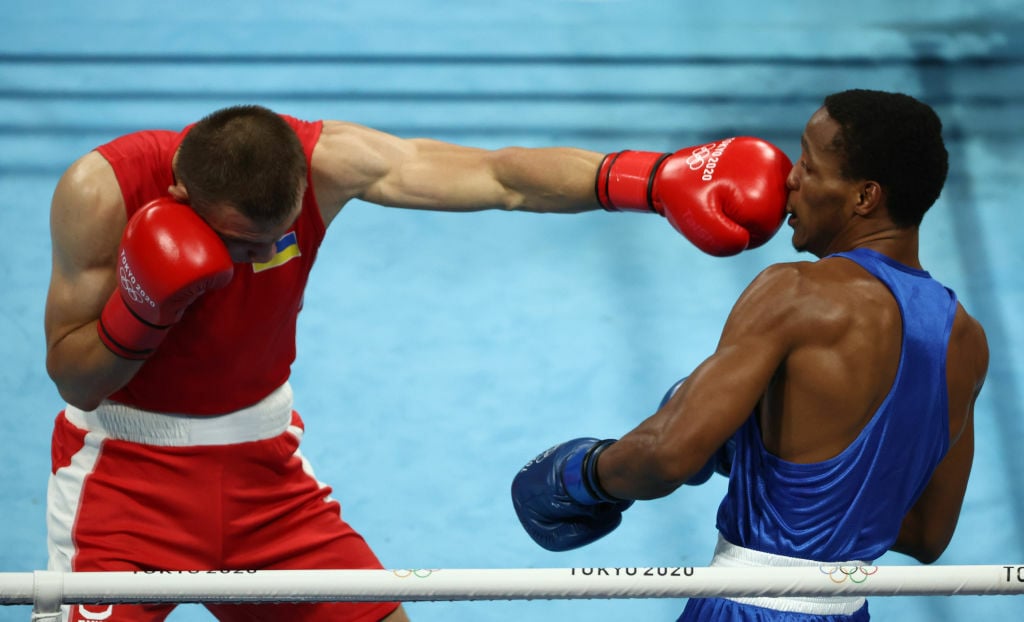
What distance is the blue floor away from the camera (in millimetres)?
3951

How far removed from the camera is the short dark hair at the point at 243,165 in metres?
2.33

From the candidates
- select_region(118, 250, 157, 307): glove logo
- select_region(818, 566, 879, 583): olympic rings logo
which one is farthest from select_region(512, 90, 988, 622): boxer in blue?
select_region(118, 250, 157, 307): glove logo

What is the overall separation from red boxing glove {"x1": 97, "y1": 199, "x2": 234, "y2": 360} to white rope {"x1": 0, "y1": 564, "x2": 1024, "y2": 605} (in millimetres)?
509

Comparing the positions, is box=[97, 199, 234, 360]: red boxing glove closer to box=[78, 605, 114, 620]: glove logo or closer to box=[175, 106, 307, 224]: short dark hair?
box=[175, 106, 307, 224]: short dark hair

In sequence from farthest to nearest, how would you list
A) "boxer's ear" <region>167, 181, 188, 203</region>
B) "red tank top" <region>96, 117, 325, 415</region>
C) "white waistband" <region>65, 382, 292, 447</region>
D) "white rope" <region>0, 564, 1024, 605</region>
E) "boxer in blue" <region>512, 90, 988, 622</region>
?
"white waistband" <region>65, 382, 292, 447</region>
"red tank top" <region>96, 117, 325, 415</region>
"boxer's ear" <region>167, 181, 188, 203</region>
"boxer in blue" <region>512, 90, 988, 622</region>
"white rope" <region>0, 564, 1024, 605</region>

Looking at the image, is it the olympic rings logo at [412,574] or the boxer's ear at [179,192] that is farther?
the boxer's ear at [179,192]

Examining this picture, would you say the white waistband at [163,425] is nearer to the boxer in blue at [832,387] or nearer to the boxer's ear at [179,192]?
→ the boxer's ear at [179,192]

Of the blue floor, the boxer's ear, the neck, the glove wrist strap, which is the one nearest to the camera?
the neck

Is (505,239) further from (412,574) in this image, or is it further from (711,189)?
(412,574)

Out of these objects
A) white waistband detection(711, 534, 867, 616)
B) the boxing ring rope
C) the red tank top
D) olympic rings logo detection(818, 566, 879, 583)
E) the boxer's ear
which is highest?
the boxer's ear

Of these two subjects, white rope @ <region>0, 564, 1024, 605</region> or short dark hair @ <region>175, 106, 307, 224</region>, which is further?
short dark hair @ <region>175, 106, 307, 224</region>

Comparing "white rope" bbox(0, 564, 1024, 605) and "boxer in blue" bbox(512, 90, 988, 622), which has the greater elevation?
"boxer in blue" bbox(512, 90, 988, 622)

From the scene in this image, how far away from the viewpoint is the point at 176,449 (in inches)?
105

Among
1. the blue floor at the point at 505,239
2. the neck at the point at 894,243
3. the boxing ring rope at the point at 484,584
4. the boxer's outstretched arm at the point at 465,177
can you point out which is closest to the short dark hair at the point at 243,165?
the boxer's outstretched arm at the point at 465,177
